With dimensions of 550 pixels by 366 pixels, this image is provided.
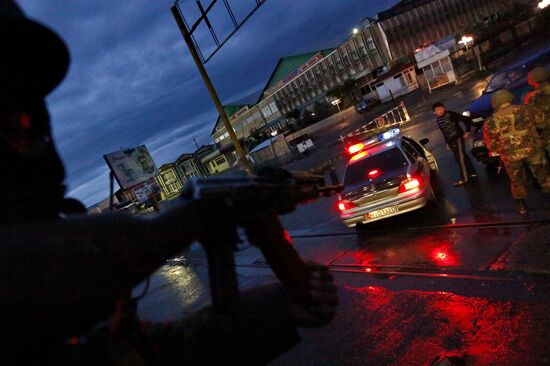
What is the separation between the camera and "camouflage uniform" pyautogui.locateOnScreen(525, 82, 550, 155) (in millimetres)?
6566

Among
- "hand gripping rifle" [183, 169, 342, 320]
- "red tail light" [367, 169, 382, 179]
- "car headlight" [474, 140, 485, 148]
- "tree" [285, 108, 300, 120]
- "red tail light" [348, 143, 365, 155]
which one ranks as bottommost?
"car headlight" [474, 140, 485, 148]

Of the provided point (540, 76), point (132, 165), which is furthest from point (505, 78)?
point (132, 165)

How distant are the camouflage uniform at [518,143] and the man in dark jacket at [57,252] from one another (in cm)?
620

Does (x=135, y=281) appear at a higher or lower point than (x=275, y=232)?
higher

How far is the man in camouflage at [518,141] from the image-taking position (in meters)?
6.26

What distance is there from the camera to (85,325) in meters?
1.25

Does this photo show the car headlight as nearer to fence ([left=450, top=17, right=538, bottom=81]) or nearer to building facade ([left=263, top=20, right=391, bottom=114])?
fence ([left=450, top=17, right=538, bottom=81])

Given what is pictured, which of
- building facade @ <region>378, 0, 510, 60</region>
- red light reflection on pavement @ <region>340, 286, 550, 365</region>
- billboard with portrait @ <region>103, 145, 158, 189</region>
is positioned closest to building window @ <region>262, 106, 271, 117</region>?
building facade @ <region>378, 0, 510, 60</region>

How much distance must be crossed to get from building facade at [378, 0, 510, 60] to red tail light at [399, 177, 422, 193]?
135ft

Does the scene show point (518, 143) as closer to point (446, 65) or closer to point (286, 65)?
point (446, 65)

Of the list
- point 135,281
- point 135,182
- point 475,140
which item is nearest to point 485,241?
point 475,140

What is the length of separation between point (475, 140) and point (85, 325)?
9762 mm

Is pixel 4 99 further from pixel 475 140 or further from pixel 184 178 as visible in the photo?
pixel 184 178

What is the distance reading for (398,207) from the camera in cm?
797
